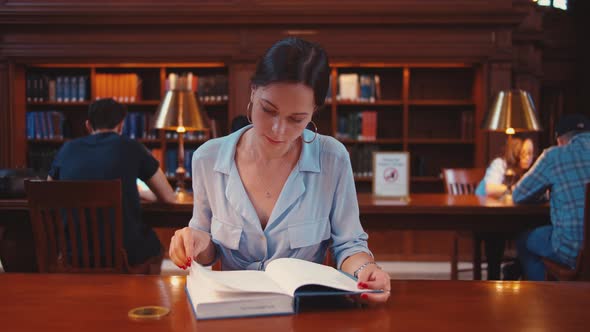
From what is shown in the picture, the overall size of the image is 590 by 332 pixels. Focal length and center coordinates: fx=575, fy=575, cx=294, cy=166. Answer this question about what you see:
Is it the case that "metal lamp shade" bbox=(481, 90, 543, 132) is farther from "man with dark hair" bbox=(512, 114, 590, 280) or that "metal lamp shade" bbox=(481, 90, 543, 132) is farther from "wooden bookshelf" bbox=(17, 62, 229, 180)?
"wooden bookshelf" bbox=(17, 62, 229, 180)

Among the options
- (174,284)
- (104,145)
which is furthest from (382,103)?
(174,284)

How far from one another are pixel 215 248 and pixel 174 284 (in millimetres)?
278

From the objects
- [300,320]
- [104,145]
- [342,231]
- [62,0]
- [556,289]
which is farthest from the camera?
[62,0]

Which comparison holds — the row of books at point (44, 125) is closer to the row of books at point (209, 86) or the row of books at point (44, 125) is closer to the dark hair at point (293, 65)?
the row of books at point (209, 86)

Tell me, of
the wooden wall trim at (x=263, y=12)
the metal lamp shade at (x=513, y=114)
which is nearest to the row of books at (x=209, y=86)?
the wooden wall trim at (x=263, y=12)

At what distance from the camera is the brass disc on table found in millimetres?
1049

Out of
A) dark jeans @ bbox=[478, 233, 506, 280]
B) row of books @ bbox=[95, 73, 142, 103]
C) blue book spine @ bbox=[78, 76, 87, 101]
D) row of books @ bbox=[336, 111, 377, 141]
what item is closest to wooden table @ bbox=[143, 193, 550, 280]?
dark jeans @ bbox=[478, 233, 506, 280]

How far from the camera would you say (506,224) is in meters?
3.11

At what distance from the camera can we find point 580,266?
2650 mm

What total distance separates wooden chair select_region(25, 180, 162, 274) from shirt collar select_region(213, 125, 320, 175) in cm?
97

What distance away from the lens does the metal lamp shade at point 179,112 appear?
3418mm

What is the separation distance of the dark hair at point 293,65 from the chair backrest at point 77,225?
4.08ft

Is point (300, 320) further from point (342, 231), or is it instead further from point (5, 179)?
point (5, 179)

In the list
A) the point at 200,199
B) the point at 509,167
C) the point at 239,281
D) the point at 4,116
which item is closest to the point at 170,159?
the point at 4,116
